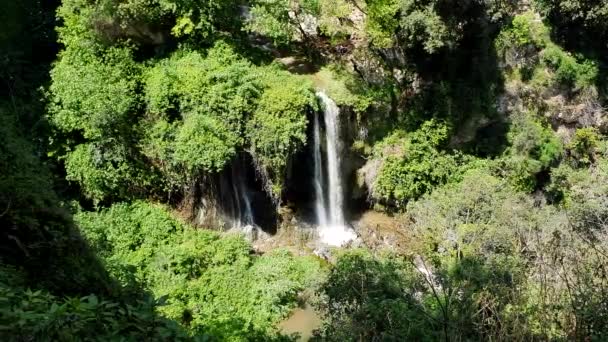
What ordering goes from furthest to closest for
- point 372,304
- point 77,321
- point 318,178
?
1. point 318,178
2. point 372,304
3. point 77,321

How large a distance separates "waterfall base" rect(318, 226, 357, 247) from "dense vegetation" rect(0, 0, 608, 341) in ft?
2.02

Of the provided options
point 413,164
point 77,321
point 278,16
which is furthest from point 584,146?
point 77,321

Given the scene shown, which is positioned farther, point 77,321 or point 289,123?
point 289,123

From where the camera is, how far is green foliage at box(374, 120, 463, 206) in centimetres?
1470

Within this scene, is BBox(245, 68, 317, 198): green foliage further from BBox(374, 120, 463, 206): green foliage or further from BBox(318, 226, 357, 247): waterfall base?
BBox(374, 120, 463, 206): green foliage

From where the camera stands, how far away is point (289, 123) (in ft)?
43.3

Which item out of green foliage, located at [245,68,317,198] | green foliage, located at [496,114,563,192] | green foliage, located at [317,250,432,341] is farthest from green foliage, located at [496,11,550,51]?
green foliage, located at [317,250,432,341]

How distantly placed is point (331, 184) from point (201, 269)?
13.4 ft

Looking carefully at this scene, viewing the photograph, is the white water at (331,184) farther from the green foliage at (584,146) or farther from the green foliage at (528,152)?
the green foliage at (584,146)

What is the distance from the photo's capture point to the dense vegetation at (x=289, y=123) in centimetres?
1262

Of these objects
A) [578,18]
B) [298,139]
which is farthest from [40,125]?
[578,18]

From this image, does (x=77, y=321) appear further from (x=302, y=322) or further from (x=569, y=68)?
(x=569, y=68)


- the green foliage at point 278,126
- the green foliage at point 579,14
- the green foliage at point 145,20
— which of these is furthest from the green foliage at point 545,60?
the green foliage at point 145,20

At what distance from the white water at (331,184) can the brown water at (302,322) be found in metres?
2.91
